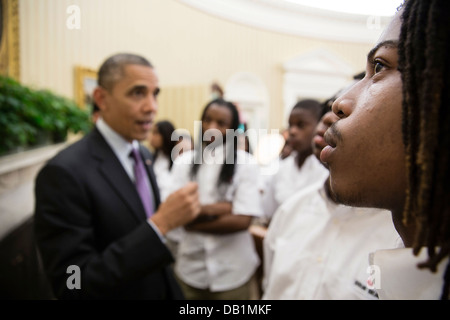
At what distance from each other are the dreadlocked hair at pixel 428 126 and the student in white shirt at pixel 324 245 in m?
0.39

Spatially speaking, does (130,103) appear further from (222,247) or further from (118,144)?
(222,247)

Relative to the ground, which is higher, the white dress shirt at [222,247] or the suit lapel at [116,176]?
the suit lapel at [116,176]

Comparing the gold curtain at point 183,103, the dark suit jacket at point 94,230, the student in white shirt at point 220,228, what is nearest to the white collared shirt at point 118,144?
the dark suit jacket at point 94,230

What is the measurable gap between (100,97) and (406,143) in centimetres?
131

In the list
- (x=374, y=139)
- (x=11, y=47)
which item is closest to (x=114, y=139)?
(x=374, y=139)

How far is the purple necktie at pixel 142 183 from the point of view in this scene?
127 cm

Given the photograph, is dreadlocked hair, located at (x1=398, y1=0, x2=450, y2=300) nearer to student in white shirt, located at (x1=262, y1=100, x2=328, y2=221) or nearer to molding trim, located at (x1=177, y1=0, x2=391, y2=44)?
student in white shirt, located at (x1=262, y1=100, x2=328, y2=221)

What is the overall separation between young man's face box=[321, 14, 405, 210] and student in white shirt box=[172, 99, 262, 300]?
4.05ft

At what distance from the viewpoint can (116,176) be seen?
44.7 inches

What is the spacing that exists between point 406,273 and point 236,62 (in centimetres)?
638

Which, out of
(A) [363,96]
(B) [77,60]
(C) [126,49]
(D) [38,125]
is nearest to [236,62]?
(C) [126,49]

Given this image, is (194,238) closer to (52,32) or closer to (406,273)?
(406,273)

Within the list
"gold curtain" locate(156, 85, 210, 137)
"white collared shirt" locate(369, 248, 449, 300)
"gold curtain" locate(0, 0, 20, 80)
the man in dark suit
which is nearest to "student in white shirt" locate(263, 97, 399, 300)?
"white collared shirt" locate(369, 248, 449, 300)

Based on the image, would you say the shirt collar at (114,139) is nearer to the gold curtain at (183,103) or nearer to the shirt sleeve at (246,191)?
the shirt sleeve at (246,191)
